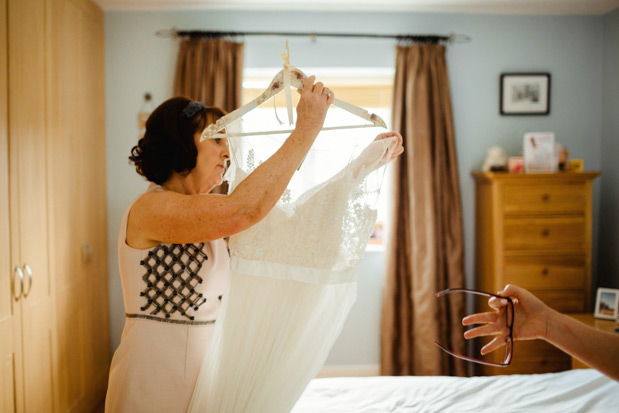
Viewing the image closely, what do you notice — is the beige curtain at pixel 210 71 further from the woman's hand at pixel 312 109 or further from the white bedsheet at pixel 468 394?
the woman's hand at pixel 312 109

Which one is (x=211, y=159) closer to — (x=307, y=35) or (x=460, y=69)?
(x=307, y=35)

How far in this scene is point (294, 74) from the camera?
122cm

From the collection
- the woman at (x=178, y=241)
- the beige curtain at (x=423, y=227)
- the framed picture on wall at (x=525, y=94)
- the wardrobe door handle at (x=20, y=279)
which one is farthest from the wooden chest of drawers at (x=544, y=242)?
the wardrobe door handle at (x=20, y=279)

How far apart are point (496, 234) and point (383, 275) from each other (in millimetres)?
846

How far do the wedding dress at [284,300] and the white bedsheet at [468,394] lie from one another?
1.92 ft

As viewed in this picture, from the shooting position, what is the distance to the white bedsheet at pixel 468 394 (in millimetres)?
1570

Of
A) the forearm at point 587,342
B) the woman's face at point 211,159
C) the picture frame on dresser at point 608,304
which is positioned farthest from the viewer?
the picture frame on dresser at point 608,304

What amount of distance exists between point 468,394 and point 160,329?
1207 millimetres

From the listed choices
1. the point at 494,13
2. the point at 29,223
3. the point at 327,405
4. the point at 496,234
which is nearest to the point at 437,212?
the point at 496,234

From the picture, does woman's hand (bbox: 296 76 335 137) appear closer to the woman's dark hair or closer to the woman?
the woman

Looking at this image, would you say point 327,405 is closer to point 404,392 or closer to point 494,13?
point 404,392

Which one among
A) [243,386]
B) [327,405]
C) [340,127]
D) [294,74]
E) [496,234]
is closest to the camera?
[243,386]

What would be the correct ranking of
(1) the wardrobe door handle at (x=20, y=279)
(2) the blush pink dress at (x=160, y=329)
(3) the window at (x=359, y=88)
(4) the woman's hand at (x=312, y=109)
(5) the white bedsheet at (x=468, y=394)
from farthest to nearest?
(3) the window at (x=359, y=88), (1) the wardrobe door handle at (x=20, y=279), (5) the white bedsheet at (x=468, y=394), (2) the blush pink dress at (x=160, y=329), (4) the woman's hand at (x=312, y=109)

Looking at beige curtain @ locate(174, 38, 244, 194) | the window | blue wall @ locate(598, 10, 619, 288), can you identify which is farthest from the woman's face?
blue wall @ locate(598, 10, 619, 288)
